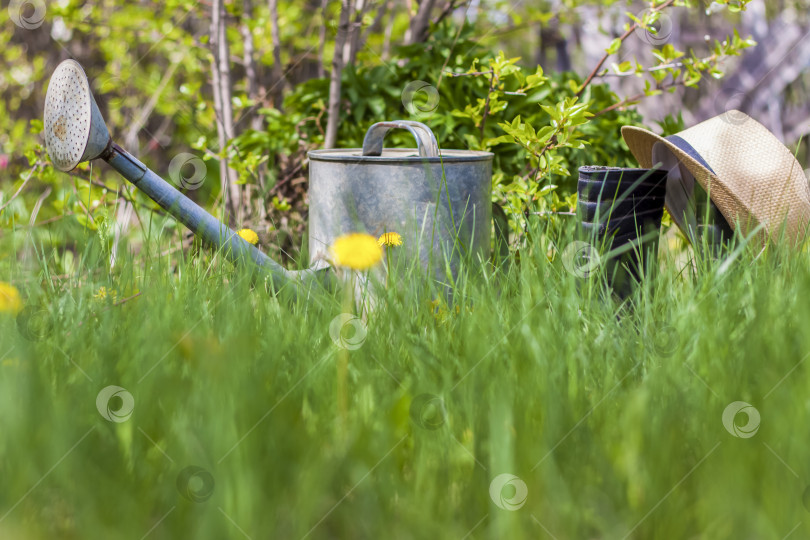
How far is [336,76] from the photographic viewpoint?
2.47m

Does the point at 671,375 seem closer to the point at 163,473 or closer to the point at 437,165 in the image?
the point at 163,473

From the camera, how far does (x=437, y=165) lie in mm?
1863

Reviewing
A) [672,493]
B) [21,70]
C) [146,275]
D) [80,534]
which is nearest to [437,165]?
[146,275]

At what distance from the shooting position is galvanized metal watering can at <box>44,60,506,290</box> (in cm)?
165
